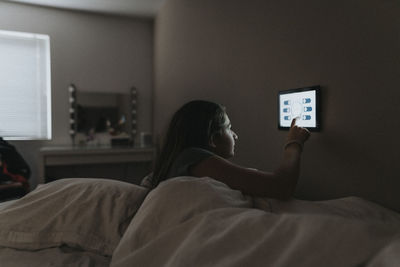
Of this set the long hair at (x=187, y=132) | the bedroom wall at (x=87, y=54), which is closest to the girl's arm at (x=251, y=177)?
the long hair at (x=187, y=132)

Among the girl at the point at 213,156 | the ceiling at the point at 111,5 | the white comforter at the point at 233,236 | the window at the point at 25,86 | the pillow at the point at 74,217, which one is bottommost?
the pillow at the point at 74,217

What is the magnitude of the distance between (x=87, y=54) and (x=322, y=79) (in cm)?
280

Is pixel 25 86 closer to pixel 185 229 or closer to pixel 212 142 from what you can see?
pixel 212 142

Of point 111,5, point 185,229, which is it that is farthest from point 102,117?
point 185,229

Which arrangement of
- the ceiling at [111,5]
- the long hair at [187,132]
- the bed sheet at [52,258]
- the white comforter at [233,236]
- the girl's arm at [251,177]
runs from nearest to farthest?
the white comforter at [233,236], the bed sheet at [52,258], the girl's arm at [251,177], the long hair at [187,132], the ceiling at [111,5]

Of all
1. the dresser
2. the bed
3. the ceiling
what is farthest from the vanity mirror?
the bed

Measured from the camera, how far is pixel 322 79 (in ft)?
3.62

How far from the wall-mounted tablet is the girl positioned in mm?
81

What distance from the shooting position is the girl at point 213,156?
0.85 m

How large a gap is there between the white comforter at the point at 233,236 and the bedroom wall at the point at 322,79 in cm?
49

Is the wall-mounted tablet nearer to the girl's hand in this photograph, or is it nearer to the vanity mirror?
the girl's hand

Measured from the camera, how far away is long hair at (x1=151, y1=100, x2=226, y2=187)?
102 centimetres

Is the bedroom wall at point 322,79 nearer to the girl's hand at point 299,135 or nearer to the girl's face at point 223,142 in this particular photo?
the girl's hand at point 299,135

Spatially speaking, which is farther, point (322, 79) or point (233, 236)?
point (322, 79)
